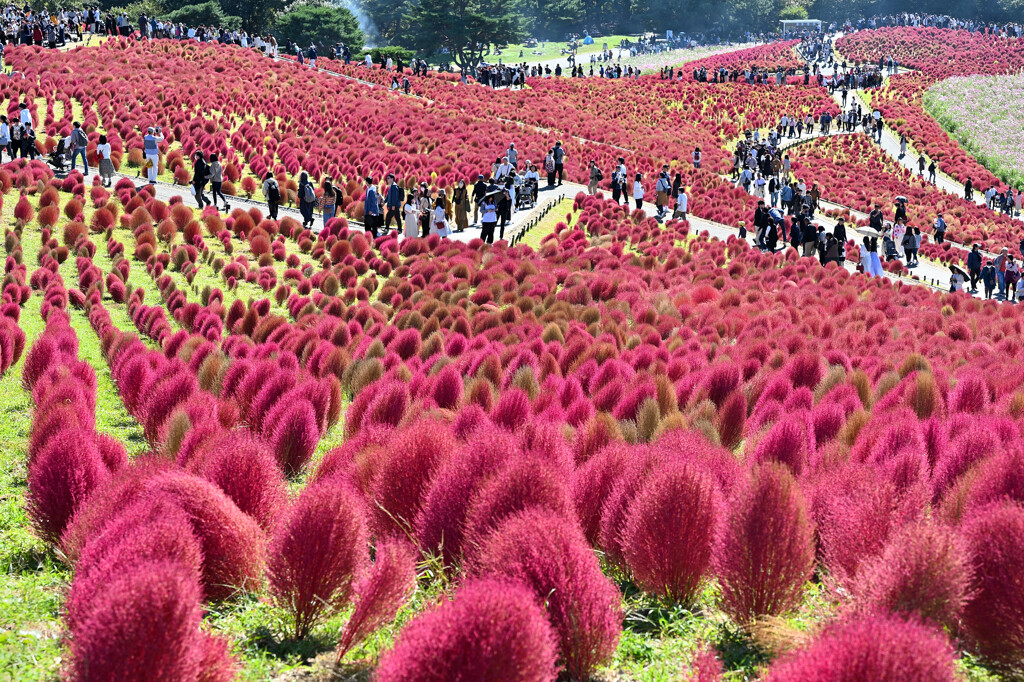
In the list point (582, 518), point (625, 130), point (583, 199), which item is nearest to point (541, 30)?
point (625, 130)

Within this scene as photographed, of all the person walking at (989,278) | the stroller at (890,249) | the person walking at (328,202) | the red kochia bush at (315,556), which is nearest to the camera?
the red kochia bush at (315,556)

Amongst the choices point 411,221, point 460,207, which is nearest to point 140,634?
point 411,221

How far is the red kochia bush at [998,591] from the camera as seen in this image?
197 inches

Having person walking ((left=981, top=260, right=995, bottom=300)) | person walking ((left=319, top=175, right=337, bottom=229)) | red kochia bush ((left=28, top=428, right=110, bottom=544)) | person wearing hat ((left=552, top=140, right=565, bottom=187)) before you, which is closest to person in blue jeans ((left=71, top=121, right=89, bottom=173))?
person walking ((left=319, top=175, right=337, bottom=229))

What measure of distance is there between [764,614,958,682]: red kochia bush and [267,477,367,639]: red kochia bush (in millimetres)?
2589

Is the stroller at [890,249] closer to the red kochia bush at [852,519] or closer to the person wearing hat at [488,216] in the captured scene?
the person wearing hat at [488,216]

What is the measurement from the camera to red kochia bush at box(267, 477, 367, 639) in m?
5.51

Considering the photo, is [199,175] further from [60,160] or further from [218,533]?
[218,533]

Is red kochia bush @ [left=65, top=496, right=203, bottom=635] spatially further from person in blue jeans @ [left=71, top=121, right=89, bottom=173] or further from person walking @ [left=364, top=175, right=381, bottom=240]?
person in blue jeans @ [left=71, top=121, right=89, bottom=173]

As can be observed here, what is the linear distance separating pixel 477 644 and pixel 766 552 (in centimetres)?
219

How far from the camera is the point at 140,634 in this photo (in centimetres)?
411

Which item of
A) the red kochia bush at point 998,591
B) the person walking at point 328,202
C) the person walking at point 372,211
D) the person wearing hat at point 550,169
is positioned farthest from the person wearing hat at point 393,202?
the red kochia bush at point 998,591

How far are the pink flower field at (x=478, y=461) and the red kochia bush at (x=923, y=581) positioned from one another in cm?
2

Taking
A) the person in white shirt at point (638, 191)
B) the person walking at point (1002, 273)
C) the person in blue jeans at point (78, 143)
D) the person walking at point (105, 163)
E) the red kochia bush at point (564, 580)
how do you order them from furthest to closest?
the person in white shirt at point (638, 191)
the person walking at point (1002, 273)
the person in blue jeans at point (78, 143)
the person walking at point (105, 163)
the red kochia bush at point (564, 580)
